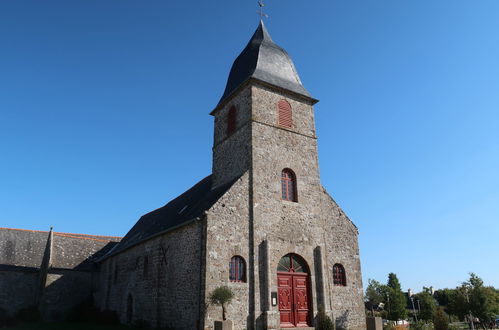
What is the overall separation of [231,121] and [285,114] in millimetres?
3065

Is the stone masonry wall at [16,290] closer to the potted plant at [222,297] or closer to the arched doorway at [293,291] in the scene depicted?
the potted plant at [222,297]

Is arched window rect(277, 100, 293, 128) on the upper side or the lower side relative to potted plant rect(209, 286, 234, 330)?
upper

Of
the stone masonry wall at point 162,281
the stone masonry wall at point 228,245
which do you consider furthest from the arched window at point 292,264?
the stone masonry wall at point 162,281

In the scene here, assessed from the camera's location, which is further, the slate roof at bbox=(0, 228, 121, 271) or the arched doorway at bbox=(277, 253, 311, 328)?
the slate roof at bbox=(0, 228, 121, 271)

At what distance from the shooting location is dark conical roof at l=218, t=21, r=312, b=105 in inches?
820

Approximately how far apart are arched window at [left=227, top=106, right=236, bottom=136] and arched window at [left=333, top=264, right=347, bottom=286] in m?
9.07

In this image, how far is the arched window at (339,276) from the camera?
1896cm

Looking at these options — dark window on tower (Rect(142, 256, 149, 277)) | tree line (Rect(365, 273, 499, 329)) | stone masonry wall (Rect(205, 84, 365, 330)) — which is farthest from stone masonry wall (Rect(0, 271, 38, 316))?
tree line (Rect(365, 273, 499, 329))

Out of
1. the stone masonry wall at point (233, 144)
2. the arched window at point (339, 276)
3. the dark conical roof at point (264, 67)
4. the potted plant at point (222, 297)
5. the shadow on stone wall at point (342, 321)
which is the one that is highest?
the dark conical roof at point (264, 67)

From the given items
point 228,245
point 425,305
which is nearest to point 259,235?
point 228,245

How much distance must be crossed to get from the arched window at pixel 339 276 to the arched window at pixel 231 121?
9065 millimetres

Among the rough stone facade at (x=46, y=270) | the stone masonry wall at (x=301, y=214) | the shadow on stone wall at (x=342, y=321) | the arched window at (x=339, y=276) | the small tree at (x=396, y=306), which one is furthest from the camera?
the small tree at (x=396, y=306)

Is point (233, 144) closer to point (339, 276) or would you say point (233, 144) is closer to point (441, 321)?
point (339, 276)

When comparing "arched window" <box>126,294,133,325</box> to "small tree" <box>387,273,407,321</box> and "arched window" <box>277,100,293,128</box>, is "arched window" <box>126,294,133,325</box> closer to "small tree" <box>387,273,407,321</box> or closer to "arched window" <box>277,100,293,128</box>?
"arched window" <box>277,100,293,128</box>
